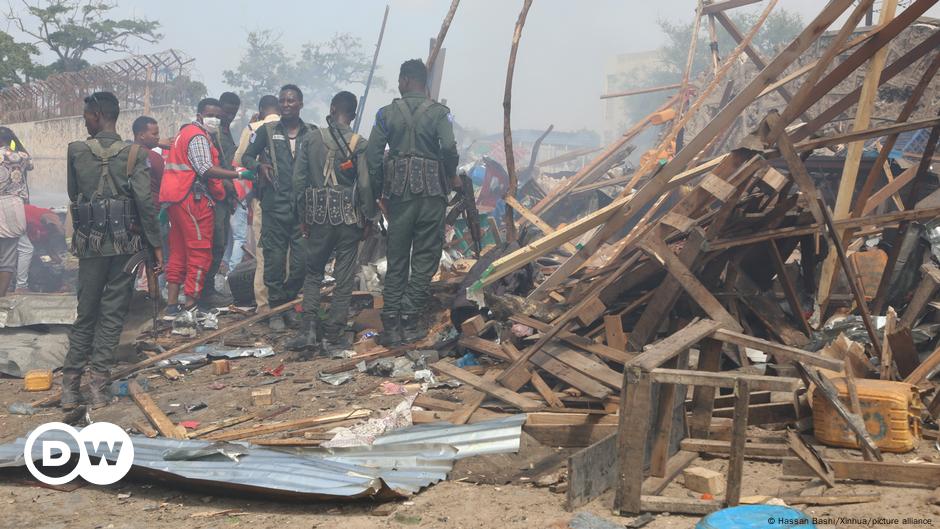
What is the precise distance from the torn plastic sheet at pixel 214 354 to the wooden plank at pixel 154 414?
73 cm

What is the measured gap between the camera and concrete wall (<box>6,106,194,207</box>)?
712 inches

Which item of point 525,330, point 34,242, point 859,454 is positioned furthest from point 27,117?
point 859,454

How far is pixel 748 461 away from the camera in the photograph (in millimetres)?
3912

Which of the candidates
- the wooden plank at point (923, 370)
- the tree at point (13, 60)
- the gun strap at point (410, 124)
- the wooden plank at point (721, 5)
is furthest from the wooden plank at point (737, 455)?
the tree at point (13, 60)

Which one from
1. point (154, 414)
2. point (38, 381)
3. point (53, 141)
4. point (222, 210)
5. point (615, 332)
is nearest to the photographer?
point (154, 414)

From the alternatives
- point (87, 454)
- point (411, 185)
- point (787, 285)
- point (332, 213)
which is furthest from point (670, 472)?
point (332, 213)

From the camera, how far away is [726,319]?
4.72 meters

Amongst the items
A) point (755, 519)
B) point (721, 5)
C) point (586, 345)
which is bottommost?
point (755, 519)

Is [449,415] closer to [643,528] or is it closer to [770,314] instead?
[643,528]

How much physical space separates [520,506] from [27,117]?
18.8 metres

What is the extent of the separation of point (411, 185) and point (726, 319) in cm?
293

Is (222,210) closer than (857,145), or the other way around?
(857,145)

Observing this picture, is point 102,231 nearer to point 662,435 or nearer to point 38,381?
point 38,381

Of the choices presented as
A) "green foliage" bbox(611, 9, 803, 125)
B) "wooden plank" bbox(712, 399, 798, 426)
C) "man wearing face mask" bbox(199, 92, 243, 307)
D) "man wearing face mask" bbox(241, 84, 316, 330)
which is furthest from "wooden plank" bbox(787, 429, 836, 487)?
"green foliage" bbox(611, 9, 803, 125)
